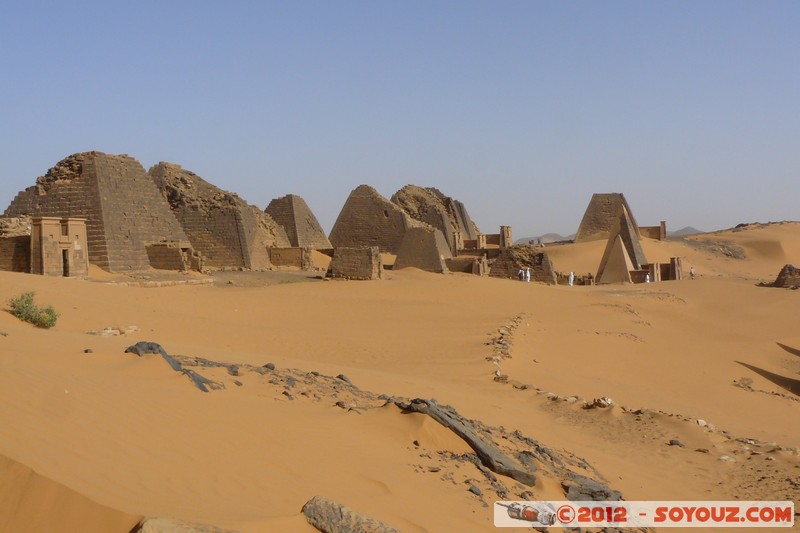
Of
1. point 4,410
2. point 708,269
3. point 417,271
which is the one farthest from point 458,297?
point 708,269

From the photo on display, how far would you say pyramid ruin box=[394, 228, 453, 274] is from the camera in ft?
94.2

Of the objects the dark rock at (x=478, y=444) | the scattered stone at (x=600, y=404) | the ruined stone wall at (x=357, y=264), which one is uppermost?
the ruined stone wall at (x=357, y=264)

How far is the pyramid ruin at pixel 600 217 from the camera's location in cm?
4469

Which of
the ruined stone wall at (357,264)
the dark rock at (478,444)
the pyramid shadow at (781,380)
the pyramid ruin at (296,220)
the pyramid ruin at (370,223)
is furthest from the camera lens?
the pyramid ruin at (370,223)

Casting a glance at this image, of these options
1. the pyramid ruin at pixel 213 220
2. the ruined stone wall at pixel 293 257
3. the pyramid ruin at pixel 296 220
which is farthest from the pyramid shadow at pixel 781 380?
the pyramid ruin at pixel 296 220

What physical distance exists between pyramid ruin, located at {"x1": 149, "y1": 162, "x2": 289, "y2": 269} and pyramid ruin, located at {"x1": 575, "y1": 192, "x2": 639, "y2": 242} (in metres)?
22.9

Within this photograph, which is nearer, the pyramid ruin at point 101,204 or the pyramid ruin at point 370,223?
the pyramid ruin at point 101,204

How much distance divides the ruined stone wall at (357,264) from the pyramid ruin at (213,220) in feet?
21.8

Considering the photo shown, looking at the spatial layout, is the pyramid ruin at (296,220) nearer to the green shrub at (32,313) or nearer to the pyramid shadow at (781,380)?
the pyramid shadow at (781,380)

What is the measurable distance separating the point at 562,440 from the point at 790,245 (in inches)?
2042

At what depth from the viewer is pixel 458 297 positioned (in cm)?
2127

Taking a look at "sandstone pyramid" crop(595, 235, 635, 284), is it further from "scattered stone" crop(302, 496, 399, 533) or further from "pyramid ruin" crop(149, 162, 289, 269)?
"scattered stone" crop(302, 496, 399, 533)

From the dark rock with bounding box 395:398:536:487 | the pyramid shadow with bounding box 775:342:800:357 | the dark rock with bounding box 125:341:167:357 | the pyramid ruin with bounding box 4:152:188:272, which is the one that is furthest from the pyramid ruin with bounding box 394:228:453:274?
the dark rock with bounding box 395:398:536:487

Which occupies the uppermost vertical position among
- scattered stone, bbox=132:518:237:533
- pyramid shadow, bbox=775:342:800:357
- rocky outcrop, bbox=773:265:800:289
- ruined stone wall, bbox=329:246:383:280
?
ruined stone wall, bbox=329:246:383:280
